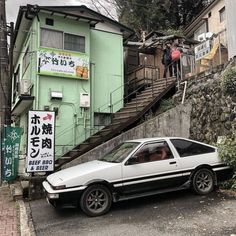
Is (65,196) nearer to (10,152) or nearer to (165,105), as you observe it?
(10,152)

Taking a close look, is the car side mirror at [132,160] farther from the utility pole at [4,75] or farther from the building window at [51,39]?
the building window at [51,39]

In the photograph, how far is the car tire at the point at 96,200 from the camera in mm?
7270

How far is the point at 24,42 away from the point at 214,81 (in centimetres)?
959

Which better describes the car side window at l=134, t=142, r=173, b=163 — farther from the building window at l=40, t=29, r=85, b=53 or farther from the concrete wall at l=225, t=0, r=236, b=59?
the building window at l=40, t=29, r=85, b=53

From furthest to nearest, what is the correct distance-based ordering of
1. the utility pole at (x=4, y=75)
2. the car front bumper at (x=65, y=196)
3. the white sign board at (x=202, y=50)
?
1. the white sign board at (x=202, y=50)
2. the utility pole at (x=4, y=75)
3. the car front bumper at (x=65, y=196)

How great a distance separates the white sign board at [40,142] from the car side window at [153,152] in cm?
314

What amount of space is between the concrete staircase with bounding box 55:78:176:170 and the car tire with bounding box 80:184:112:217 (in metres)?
3.56


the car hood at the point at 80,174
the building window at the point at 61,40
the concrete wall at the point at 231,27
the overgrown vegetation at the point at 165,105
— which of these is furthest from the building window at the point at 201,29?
the car hood at the point at 80,174

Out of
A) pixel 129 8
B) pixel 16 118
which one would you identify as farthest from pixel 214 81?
pixel 129 8

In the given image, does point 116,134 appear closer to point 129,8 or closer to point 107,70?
point 107,70

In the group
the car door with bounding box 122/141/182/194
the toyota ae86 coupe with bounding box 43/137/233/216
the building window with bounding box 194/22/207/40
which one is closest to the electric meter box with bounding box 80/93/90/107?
the toyota ae86 coupe with bounding box 43/137/233/216

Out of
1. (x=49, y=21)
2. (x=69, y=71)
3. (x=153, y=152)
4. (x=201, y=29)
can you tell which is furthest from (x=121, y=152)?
(x=201, y=29)

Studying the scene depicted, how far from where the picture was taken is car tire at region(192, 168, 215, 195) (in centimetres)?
828

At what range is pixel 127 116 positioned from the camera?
45.0 ft
